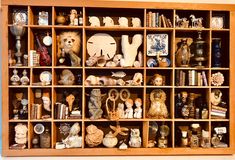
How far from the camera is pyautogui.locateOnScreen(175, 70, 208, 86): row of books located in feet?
6.64

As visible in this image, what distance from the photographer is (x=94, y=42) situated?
Answer: 2.09 m

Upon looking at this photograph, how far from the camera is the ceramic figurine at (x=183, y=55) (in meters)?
2.04

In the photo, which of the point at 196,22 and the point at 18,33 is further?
the point at 196,22

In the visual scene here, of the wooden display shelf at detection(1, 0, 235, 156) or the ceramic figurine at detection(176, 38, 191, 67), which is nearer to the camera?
the wooden display shelf at detection(1, 0, 235, 156)

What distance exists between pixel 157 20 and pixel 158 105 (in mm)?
584

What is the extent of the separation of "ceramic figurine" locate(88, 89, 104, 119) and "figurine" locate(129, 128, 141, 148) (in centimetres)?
26

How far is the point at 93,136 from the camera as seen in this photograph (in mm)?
1989

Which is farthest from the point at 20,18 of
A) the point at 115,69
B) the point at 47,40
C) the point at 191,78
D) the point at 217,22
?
the point at 217,22

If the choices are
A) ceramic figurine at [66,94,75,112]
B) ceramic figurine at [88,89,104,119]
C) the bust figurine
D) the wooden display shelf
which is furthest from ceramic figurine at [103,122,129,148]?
the bust figurine

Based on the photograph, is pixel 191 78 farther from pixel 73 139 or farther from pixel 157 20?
pixel 73 139

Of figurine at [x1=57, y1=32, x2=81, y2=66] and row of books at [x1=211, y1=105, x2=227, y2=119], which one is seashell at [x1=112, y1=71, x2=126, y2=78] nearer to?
figurine at [x1=57, y1=32, x2=81, y2=66]

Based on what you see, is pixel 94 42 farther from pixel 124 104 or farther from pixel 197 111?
pixel 197 111

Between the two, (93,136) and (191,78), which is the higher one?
(191,78)

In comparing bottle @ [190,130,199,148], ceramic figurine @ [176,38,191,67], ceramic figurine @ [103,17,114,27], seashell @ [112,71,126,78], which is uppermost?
ceramic figurine @ [103,17,114,27]
